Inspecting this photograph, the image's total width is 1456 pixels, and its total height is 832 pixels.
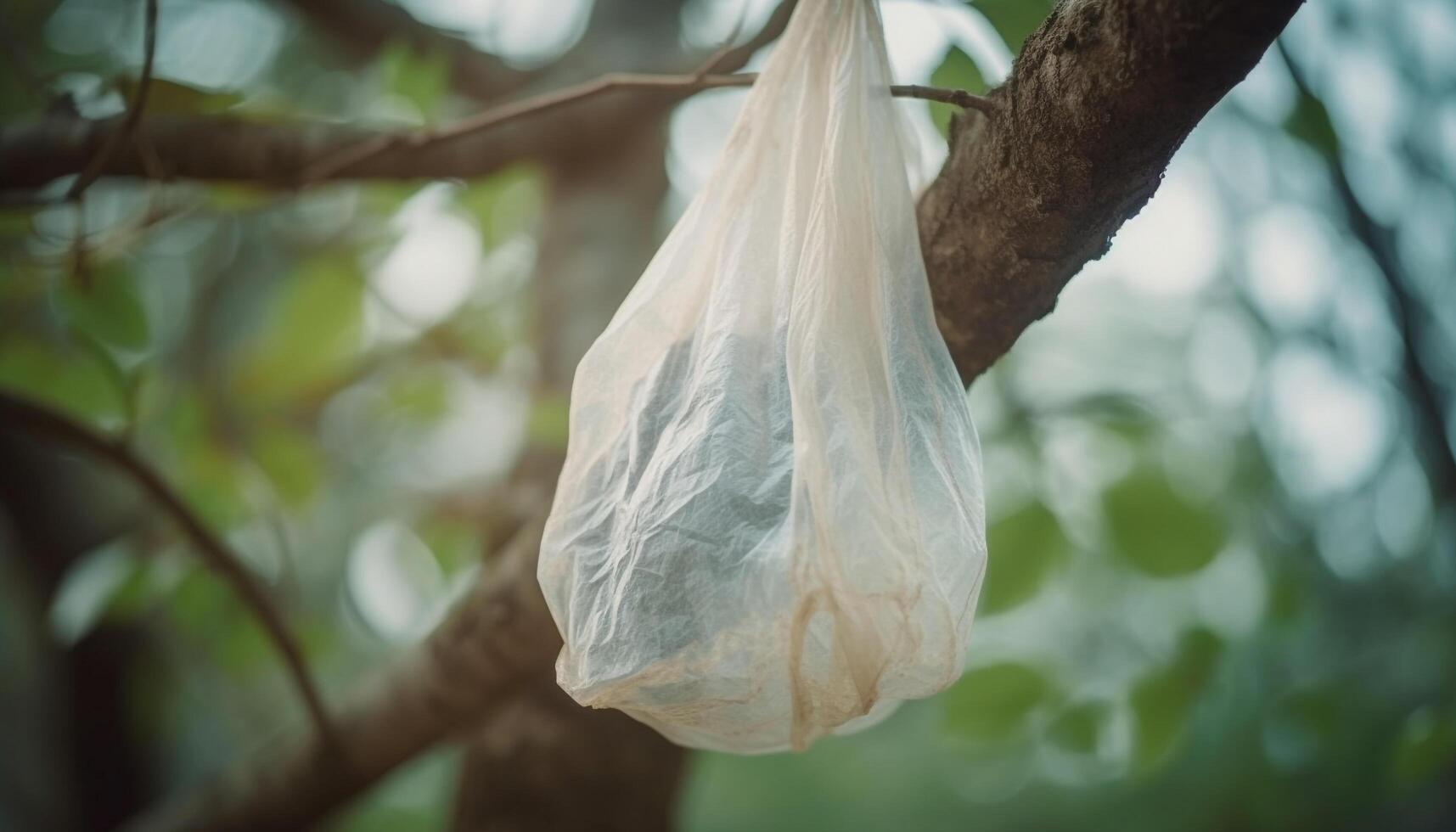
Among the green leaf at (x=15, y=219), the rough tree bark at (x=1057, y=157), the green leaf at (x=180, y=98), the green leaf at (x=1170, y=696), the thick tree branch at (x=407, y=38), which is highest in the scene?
the rough tree bark at (x=1057, y=157)

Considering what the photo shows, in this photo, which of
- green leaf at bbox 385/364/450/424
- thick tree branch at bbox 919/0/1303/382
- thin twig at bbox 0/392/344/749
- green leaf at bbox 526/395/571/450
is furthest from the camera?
green leaf at bbox 385/364/450/424

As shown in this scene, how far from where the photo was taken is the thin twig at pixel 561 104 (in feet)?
1.52

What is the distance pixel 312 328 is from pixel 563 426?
0.55 meters

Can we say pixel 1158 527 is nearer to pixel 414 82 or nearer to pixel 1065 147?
pixel 1065 147

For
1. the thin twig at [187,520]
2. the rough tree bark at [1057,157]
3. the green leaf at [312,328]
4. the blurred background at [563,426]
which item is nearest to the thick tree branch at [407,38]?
the blurred background at [563,426]

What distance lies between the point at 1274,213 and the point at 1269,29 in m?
1.25

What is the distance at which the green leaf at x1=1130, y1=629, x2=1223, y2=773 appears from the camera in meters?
0.80

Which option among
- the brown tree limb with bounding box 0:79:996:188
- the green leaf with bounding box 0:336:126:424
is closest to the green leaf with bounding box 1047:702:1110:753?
the brown tree limb with bounding box 0:79:996:188

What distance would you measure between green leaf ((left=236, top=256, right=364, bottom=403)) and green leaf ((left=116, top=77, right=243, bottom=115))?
1.22 ft

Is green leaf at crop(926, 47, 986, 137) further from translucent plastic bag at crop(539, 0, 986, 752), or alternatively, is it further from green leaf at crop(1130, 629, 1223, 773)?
green leaf at crop(1130, 629, 1223, 773)

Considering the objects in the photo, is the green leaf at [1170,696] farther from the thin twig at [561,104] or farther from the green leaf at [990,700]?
the thin twig at [561,104]

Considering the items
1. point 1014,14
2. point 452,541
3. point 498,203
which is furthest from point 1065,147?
point 452,541

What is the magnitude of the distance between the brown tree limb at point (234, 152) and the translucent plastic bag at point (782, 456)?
1.10ft

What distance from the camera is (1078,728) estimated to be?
0.82 m
